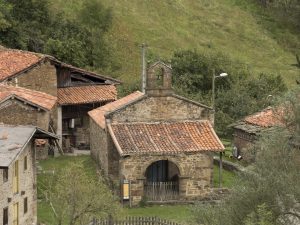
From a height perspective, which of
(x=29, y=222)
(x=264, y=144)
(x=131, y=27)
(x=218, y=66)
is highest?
(x=131, y=27)

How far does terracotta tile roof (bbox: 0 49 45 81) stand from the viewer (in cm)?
4981

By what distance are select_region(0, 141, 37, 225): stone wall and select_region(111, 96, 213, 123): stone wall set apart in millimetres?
9169

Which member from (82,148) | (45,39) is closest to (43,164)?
(82,148)

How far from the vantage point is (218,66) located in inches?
2872

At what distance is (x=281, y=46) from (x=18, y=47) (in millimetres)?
37021

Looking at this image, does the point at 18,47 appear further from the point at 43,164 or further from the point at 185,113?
the point at 185,113

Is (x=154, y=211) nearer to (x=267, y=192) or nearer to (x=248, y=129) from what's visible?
(x=248, y=129)

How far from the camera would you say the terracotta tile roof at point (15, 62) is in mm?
49812

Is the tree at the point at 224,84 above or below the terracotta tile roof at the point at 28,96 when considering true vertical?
above

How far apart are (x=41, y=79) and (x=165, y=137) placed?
14469 millimetres

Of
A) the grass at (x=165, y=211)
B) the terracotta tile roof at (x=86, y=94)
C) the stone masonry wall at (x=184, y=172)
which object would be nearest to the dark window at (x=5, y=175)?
the grass at (x=165, y=211)

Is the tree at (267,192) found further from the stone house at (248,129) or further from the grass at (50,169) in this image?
the stone house at (248,129)

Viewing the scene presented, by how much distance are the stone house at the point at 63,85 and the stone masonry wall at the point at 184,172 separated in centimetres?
1392

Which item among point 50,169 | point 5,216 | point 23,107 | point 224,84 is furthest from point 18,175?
point 224,84
